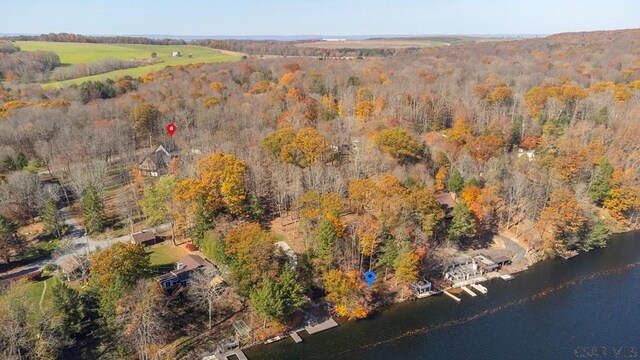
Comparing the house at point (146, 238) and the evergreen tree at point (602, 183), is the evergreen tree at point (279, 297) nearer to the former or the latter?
the house at point (146, 238)

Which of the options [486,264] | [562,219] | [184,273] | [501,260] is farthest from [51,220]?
[562,219]

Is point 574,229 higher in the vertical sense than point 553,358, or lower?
higher

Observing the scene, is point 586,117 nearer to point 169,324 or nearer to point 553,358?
point 553,358

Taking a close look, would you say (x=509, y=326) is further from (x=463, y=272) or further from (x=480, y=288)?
(x=463, y=272)

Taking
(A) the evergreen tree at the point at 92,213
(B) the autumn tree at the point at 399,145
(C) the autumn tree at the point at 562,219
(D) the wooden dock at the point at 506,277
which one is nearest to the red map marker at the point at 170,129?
(A) the evergreen tree at the point at 92,213

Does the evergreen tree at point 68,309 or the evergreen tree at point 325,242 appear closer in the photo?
the evergreen tree at point 68,309

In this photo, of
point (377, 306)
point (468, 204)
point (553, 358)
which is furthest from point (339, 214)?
point (553, 358)
